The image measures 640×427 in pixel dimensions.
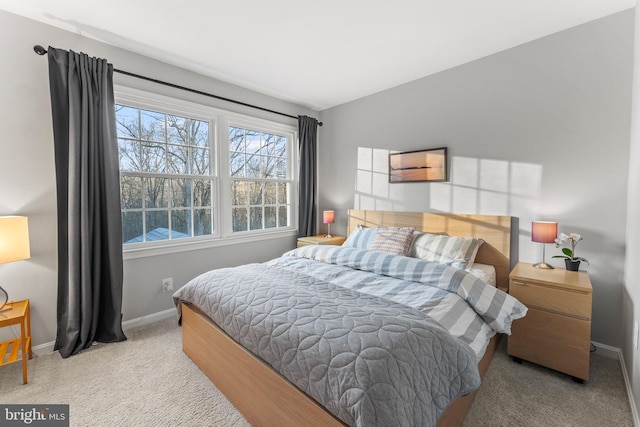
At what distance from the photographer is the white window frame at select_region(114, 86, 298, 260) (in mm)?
2676

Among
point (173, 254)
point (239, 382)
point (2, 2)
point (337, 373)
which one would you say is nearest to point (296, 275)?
point (239, 382)

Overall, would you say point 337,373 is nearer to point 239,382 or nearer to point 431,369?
point 431,369

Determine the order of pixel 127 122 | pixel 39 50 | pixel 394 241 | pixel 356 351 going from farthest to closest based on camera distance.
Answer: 1. pixel 394 241
2. pixel 127 122
3. pixel 39 50
4. pixel 356 351

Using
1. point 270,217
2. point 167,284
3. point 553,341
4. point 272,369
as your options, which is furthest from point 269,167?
point 553,341

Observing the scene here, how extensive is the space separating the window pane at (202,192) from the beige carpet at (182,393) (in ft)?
5.03

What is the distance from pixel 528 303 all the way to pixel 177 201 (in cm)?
327

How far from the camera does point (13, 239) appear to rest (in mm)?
1889

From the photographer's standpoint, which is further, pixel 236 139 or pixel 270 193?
pixel 270 193

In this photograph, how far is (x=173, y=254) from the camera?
2.94 metres

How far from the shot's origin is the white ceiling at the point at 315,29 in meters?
2.01

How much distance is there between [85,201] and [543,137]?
3835 millimetres


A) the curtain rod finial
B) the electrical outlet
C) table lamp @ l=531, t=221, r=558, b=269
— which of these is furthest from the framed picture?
the curtain rod finial

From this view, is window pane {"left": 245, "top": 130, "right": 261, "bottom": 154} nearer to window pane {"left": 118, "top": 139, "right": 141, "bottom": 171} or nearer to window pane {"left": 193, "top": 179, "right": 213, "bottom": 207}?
window pane {"left": 193, "top": 179, "right": 213, "bottom": 207}

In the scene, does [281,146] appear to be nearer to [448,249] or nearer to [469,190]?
[469,190]
